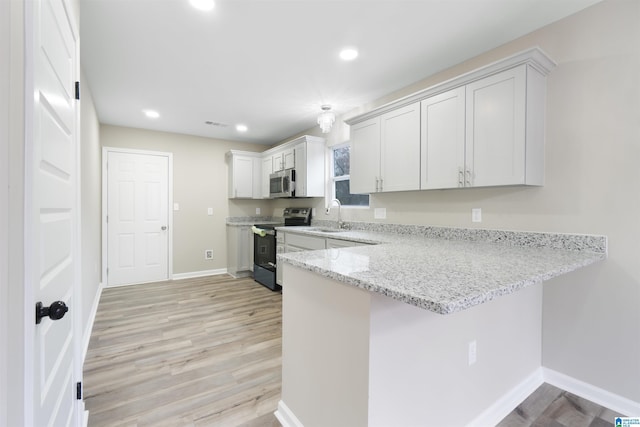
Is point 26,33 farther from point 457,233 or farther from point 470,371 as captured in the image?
point 457,233

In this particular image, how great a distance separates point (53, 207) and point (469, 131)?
8.11 ft

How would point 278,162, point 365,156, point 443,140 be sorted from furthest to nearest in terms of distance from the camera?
point 278,162 < point 365,156 < point 443,140

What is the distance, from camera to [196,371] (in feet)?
6.98

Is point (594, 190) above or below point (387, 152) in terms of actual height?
below

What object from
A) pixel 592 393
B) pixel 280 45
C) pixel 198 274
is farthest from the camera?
pixel 198 274

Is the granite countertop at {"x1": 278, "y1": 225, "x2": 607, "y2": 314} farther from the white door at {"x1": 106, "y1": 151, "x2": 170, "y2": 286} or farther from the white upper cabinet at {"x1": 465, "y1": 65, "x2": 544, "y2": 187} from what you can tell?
the white door at {"x1": 106, "y1": 151, "x2": 170, "y2": 286}

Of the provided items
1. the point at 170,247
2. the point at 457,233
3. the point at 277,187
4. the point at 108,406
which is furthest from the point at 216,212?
the point at 457,233

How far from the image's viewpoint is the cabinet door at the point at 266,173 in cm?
501

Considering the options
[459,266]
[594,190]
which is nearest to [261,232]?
[459,266]

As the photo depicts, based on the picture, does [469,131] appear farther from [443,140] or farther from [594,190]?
[594,190]

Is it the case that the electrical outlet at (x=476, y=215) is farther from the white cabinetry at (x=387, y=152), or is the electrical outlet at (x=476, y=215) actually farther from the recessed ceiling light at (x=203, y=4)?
the recessed ceiling light at (x=203, y=4)

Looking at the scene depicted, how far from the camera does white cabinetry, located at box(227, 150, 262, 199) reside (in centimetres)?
507

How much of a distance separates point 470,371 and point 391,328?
68cm

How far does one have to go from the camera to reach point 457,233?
2.52 meters
